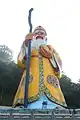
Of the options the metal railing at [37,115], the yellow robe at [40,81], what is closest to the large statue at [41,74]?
the yellow robe at [40,81]

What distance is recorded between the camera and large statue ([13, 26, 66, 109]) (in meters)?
9.36

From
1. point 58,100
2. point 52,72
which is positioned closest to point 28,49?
point 52,72

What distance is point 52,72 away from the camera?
10164 millimetres

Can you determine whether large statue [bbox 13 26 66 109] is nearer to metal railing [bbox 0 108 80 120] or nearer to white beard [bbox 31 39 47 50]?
white beard [bbox 31 39 47 50]

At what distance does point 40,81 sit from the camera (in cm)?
965

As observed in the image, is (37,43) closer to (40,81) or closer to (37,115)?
(40,81)

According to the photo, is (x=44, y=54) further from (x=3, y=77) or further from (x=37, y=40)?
(x=3, y=77)

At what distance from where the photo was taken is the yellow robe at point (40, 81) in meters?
9.44

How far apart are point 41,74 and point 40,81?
0.28 metres

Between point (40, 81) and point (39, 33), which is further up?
point (39, 33)

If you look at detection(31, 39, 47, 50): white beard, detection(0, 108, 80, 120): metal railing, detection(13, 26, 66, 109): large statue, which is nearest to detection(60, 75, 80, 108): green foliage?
detection(13, 26, 66, 109): large statue

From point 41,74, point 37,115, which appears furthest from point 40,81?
point 37,115

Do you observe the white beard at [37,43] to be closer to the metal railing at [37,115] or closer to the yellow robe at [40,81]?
the yellow robe at [40,81]

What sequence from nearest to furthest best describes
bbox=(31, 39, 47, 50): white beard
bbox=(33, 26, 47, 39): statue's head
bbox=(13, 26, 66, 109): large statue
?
bbox=(13, 26, 66, 109): large statue < bbox=(31, 39, 47, 50): white beard < bbox=(33, 26, 47, 39): statue's head
